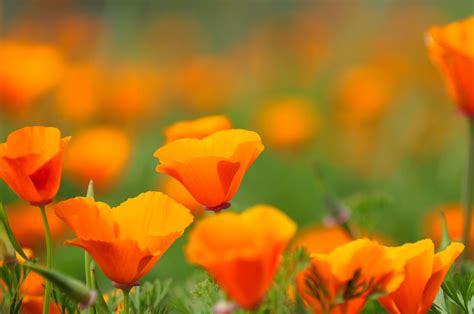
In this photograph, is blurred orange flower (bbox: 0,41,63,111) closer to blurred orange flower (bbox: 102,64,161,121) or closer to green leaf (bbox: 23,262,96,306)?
blurred orange flower (bbox: 102,64,161,121)

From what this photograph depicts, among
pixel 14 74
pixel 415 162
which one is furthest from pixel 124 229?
pixel 415 162

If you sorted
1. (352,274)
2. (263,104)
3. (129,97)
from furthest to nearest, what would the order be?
(263,104), (129,97), (352,274)

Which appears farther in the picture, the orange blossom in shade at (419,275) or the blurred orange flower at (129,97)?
the blurred orange flower at (129,97)

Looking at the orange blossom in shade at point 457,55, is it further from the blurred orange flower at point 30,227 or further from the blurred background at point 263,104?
the blurred orange flower at point 30,227

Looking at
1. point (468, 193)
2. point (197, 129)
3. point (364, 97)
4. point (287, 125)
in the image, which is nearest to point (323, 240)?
point (468, 193)

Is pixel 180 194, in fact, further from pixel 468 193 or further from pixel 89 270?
pixel 89 270

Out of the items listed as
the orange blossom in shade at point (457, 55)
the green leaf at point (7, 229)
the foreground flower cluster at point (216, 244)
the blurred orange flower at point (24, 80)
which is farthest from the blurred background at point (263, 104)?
the green leaf at point (7, 229)

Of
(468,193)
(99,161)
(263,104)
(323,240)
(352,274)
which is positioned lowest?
(263,104)
